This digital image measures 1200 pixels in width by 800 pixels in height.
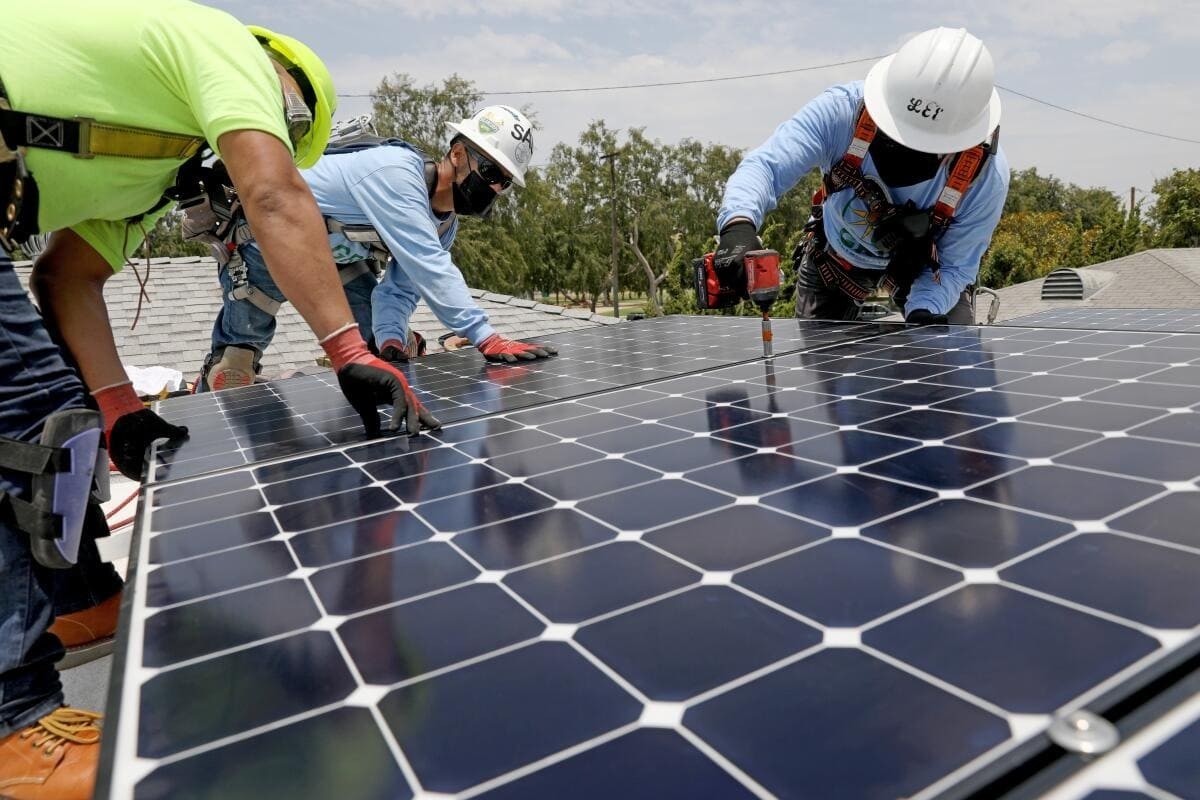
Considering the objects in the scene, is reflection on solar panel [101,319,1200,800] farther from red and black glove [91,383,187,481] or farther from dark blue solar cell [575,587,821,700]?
red and black glove [91,383,187,481]

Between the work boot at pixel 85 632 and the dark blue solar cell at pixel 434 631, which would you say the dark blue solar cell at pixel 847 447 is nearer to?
the dark blue solar cell at pixel 434 631

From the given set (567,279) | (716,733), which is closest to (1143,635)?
(716,733)

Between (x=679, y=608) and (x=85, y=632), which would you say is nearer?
(x=679, y=608)

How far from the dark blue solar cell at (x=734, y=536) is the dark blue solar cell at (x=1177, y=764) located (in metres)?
0.57

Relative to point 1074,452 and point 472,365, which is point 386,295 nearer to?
point 472,365

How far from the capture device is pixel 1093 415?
5.99 feet

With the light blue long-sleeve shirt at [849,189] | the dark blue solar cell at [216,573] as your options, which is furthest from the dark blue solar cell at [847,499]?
the light blue long-sleeve shirt at [849,189]

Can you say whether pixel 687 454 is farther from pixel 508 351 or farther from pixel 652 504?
pixel 508 351

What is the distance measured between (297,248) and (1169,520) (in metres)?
1.99

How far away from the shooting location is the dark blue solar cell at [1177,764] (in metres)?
0.67

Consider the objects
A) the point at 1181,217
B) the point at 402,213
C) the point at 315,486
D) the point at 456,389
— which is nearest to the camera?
the point at 315,486

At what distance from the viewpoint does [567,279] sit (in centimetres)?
4075

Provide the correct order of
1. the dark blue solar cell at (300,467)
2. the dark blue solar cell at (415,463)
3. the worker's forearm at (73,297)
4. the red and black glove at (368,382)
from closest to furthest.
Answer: the dark blue solar cell at (415,463) → the dark blue solar cell at (300,467) → the red and black glove at (368,382) → the worker's forearm at (73,297)

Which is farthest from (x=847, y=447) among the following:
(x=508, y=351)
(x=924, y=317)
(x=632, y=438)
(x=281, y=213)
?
(x=924, y=317)
